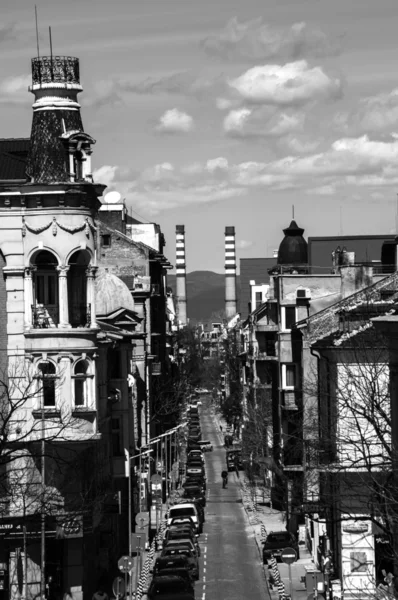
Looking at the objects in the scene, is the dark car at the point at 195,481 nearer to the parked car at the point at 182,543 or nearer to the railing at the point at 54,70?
the parked car at the point at 182,543

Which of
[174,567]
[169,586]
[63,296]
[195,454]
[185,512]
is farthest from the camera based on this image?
[195,454]

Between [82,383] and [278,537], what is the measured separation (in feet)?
70.2

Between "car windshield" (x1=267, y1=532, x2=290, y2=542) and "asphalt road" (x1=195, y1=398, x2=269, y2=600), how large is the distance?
114 centimetres

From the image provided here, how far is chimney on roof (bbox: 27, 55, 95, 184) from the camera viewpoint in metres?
57.6


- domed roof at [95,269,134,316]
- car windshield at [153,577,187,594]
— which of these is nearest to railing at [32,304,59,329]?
car windshield at [153,577,187,594]

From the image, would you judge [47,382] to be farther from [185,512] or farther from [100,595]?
[185,512]

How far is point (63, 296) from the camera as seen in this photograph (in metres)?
56.4

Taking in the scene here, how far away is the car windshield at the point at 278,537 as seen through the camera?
76062mm

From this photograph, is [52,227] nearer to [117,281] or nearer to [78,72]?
[78,72]

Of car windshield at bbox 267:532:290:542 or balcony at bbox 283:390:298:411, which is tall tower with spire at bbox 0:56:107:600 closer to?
car windshield at bbox 267:532:290:542

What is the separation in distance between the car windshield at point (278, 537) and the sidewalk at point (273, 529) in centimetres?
102

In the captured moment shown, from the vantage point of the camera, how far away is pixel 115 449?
244 feet

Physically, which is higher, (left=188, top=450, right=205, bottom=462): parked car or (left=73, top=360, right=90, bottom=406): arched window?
(left=73, top=360, right=90, bottom=406): arched window

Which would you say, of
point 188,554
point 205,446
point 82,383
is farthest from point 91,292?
point 205,446
